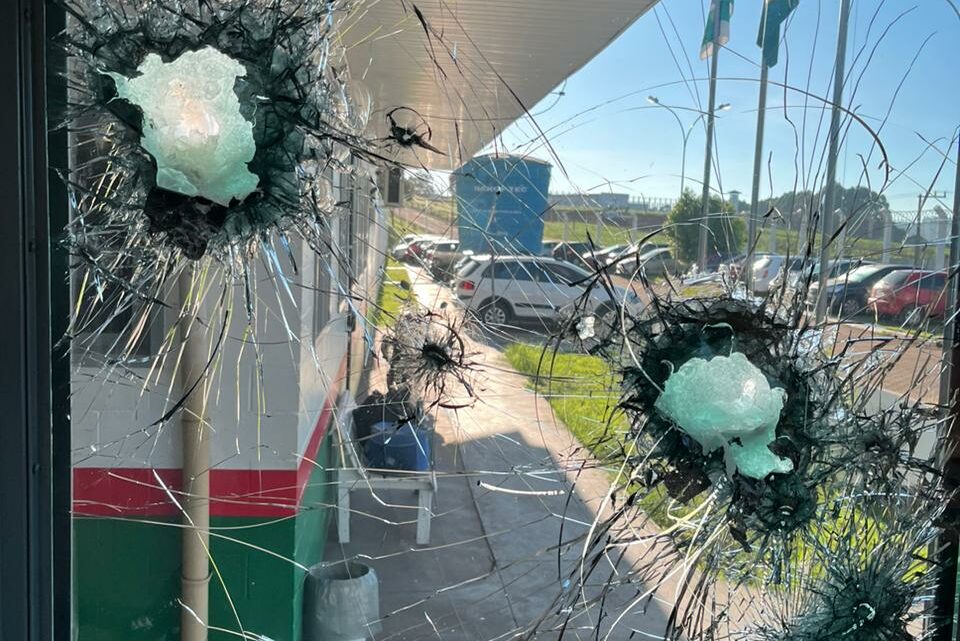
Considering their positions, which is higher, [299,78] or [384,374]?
[299,78]

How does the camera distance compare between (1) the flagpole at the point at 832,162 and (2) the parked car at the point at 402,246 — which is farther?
(2) the parked car at the point at 402,246

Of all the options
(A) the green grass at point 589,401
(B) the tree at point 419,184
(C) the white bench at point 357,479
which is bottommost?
(C) the white bench at point 357,479

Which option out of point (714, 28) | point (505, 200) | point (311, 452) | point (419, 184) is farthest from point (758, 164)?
point (311, 452)

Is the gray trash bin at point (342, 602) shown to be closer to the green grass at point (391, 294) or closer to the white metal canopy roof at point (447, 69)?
the green grass at point (391, 294)

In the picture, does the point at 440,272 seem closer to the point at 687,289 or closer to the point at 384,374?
the point at 384,374

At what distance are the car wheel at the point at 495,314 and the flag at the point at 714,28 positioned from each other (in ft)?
1.24

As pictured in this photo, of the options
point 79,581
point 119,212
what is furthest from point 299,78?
point 79,581

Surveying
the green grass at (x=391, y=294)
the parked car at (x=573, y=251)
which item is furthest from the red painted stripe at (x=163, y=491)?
the parked car at (x=573, y=251)

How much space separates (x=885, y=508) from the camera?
2.59 feet

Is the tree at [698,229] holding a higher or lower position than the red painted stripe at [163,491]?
higher

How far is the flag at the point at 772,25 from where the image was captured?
0.81 metres

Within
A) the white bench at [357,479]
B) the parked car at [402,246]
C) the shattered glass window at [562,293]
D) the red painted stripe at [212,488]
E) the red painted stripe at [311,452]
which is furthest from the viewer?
the red painted stripe at [311,452]

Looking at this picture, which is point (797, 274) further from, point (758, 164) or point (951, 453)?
point (951, 453)

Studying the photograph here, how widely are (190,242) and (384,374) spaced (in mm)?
368
